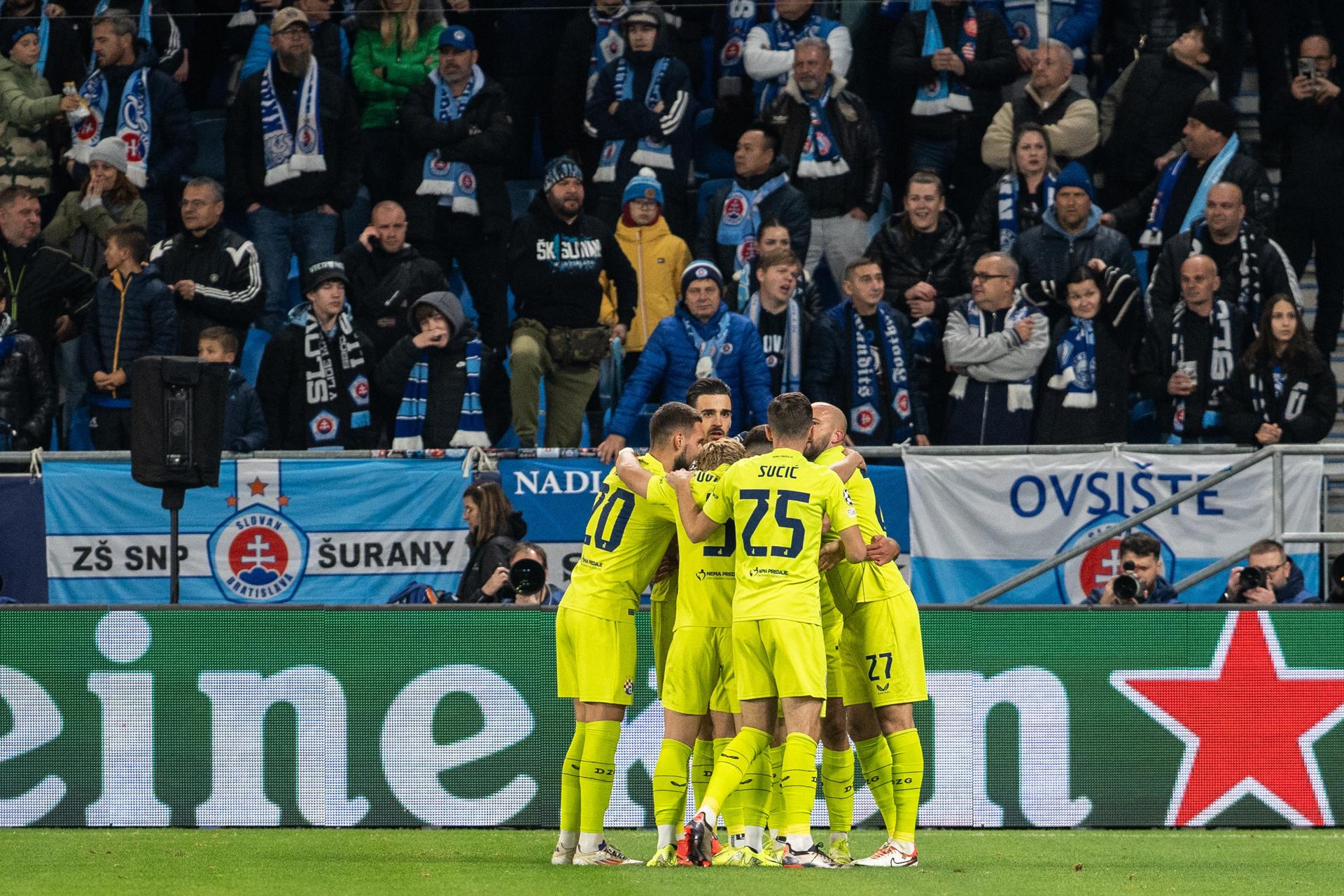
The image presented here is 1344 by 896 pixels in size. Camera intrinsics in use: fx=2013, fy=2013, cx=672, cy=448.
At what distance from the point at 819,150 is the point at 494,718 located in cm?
626

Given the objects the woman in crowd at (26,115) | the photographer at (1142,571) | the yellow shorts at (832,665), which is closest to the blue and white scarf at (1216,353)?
the photographer at (1142,571)

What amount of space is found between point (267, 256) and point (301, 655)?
536cm

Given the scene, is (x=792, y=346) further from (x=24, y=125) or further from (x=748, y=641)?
(x=24, y=125)

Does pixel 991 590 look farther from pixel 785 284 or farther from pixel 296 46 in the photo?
pixel 296 46

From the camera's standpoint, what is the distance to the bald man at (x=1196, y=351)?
1472cm

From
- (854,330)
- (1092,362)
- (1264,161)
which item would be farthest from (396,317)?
(1264,161)

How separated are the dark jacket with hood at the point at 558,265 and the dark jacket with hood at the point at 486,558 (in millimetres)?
2324

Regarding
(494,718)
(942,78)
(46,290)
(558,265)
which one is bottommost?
(494,718)

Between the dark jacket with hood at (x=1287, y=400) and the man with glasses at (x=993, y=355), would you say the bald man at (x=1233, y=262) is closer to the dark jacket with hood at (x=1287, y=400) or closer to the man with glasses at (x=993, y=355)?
the dark jacket with hood at (x=1287, y=400)

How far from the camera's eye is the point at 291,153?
1612 cm

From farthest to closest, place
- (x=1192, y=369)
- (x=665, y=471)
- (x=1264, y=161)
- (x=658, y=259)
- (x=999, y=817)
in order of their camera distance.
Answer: (x=1264, y=161)
(x=658, y=259)
(x=1192, y=369)
(x=999, y=817)
(x=665, y=471)

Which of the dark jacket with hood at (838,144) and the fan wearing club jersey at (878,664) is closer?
the fan wearing club jersey at (878,664)

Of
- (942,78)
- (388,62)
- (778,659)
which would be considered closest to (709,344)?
(942,78)

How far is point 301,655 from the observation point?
11820 mm
